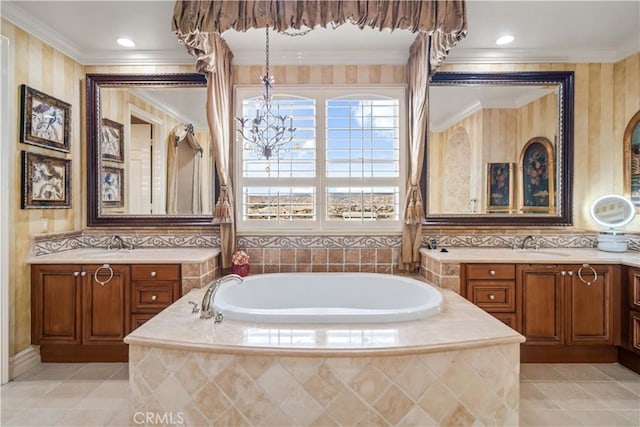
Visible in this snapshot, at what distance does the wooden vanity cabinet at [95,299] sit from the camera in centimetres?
246

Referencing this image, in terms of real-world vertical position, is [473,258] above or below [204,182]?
below

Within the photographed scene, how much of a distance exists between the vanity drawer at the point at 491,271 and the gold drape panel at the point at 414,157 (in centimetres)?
49

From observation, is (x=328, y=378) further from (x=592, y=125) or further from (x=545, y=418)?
(x=592, y=125)

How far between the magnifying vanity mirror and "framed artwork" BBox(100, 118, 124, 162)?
440 centimetres

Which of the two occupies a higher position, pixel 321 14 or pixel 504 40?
pixel 504 40

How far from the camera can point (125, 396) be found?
2.12 meters

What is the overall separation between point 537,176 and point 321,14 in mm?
2496

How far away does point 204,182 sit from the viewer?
3033 millimetres

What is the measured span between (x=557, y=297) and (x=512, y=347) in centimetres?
120

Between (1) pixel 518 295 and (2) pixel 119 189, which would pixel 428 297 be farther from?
(2) pixel 119 189

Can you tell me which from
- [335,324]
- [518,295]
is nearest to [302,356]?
[335,324]

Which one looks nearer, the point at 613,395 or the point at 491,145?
the point at 613,395

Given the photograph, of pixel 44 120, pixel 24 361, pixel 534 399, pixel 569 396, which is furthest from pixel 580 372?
pixel 44 120

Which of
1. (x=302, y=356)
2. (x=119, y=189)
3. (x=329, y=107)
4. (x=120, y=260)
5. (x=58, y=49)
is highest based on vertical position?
(x=58, y=49)
